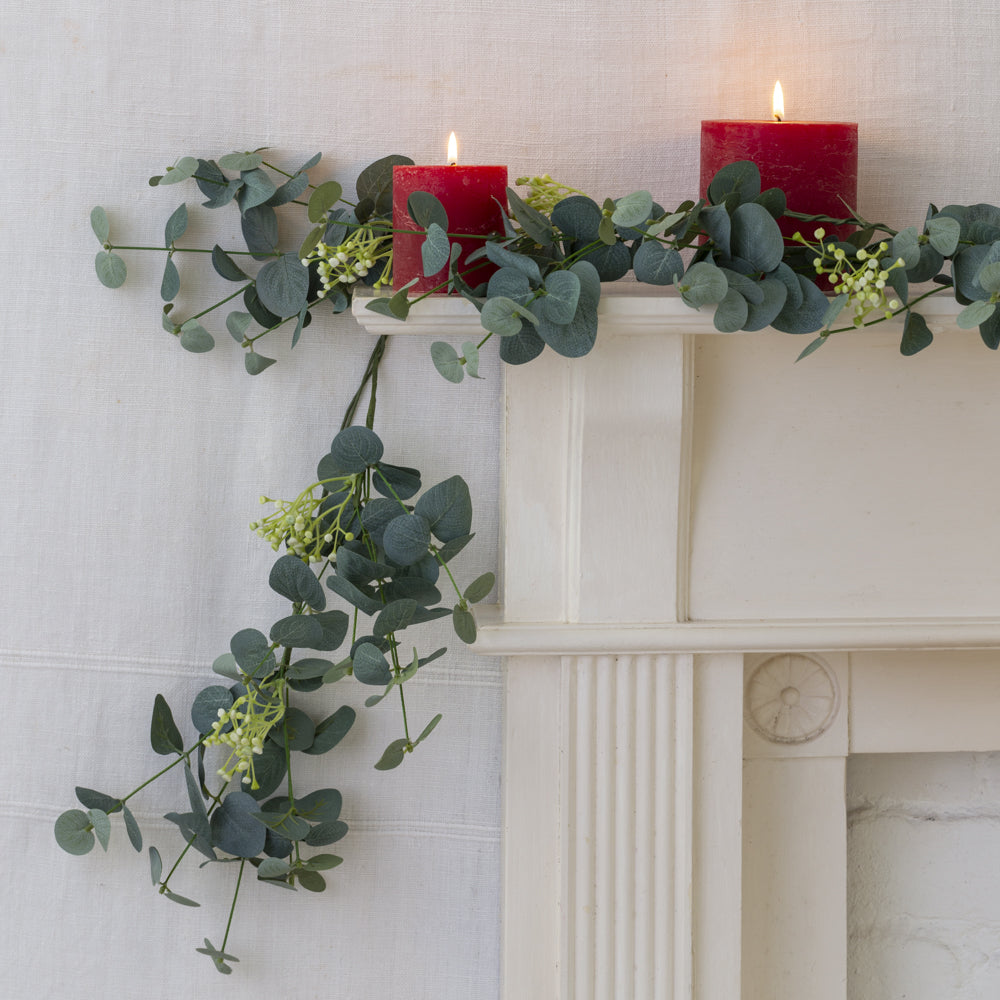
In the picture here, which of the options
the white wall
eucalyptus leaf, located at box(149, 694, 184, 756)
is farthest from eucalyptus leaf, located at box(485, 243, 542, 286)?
the white wall

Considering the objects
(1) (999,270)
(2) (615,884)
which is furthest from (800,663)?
(1) (999,270)

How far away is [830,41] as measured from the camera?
708 millimetres

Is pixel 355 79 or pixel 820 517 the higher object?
pixel 355 79

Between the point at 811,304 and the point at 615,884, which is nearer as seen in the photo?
the point at 811,304

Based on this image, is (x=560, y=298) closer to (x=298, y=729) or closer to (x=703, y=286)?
(x=703, y=286)

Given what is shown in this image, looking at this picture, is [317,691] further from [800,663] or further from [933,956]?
[933,956]

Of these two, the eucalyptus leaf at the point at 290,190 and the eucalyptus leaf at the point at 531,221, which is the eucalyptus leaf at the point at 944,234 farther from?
the eucalyptus leaf at the point at 290,190

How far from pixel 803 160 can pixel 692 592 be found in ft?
1.04

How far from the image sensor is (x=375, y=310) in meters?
0.58

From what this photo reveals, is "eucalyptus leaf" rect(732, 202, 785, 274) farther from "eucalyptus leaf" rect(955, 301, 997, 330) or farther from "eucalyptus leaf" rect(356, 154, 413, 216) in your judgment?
"eucalyptus leaf" rect(356, 154, 413, 216)

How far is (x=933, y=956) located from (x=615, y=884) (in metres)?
0.35

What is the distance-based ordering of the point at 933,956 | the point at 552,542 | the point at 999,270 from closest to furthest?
the point at 999,270 < the point at 552,542 < the point at 933,956

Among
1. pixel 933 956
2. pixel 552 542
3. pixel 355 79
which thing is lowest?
pixel 933 956

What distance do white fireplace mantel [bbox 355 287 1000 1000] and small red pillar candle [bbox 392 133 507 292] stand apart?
12 centimetres
